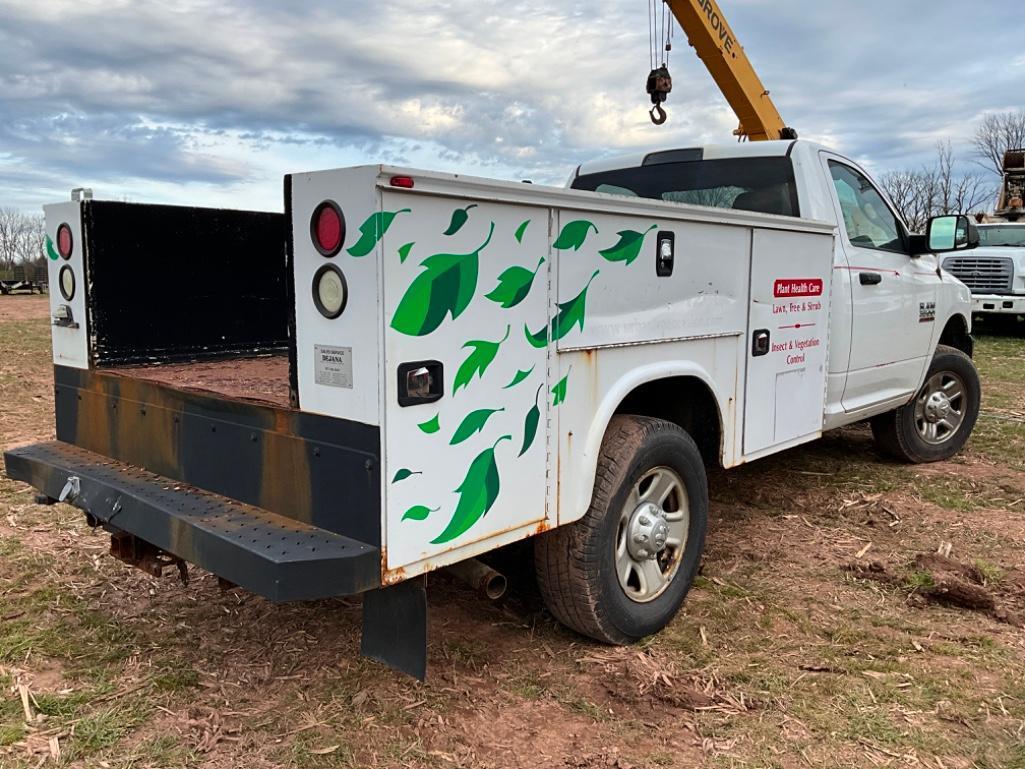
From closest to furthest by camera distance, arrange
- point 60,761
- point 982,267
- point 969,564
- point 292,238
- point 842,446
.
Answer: point 292,238 < point 60,761 < point 969,564 < point 842,446 < point 982,267

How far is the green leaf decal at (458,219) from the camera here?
7.91ft

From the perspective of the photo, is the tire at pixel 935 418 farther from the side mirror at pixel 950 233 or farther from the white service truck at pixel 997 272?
the white service truck at pixel 997 272

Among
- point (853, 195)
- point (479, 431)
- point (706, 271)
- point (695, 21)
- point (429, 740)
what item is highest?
point (695, 21)

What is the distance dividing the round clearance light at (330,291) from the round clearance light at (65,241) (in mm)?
1417

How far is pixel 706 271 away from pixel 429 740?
81.5 inches

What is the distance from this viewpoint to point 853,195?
199 inches

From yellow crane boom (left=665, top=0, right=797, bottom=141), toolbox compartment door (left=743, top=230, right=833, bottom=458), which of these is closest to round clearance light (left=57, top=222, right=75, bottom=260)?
toolbox compartment door (left=743, top=230, right=833, bottom=458)

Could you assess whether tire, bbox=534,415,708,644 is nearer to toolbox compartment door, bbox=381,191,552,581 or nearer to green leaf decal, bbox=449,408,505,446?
toolbox compartment door, bbox=381,191,552,581

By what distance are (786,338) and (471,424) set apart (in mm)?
2207

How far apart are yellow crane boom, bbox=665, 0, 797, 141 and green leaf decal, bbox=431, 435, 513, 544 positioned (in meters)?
7.13

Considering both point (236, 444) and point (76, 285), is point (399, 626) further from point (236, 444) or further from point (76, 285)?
point (76, 285)

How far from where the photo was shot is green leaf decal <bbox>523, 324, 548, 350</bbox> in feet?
8.92

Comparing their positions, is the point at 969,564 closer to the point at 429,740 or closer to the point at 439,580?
the point at 439,580

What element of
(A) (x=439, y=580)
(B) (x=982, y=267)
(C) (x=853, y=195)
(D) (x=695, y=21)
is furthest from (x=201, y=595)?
(B) (x=982, y=267)
